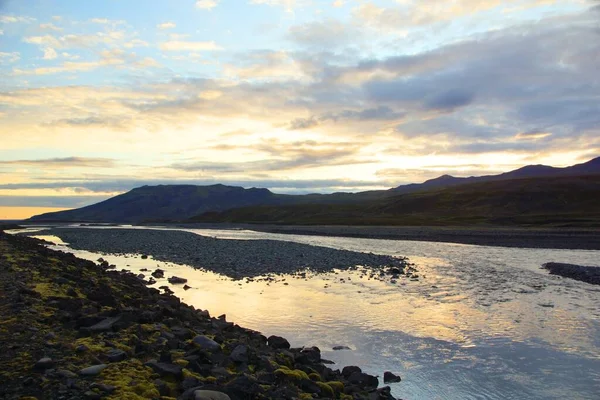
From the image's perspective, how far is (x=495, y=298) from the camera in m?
23.5

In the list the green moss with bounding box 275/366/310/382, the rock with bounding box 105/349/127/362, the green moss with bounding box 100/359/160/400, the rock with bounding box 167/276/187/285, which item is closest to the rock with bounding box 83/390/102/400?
the green moss with bounding box 100/359/160/400

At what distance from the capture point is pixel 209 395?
8.11 metres

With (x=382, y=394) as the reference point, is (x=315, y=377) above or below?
above

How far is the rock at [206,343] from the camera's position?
11.8m

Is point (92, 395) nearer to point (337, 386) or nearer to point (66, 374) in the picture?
point (66, 374)

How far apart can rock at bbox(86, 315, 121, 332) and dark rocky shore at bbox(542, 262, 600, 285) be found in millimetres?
28949

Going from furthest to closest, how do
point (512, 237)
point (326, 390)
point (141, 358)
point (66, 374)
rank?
point (512, 237), point (141, 358), point (326, 390), point (66, 374)

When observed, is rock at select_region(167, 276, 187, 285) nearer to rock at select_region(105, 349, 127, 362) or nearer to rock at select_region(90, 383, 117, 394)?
rock at select_region(105, 349, 127, 362)

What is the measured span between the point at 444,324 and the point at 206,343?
10.6 metres

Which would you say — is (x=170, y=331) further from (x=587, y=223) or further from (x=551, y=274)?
(x=587, y=223)

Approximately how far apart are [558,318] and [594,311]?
2839 millimetres

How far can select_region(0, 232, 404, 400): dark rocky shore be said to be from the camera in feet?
27.0

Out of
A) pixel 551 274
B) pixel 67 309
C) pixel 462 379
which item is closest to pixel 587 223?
pixel 551 274

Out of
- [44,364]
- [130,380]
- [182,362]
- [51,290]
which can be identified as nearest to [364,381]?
[182,362]
